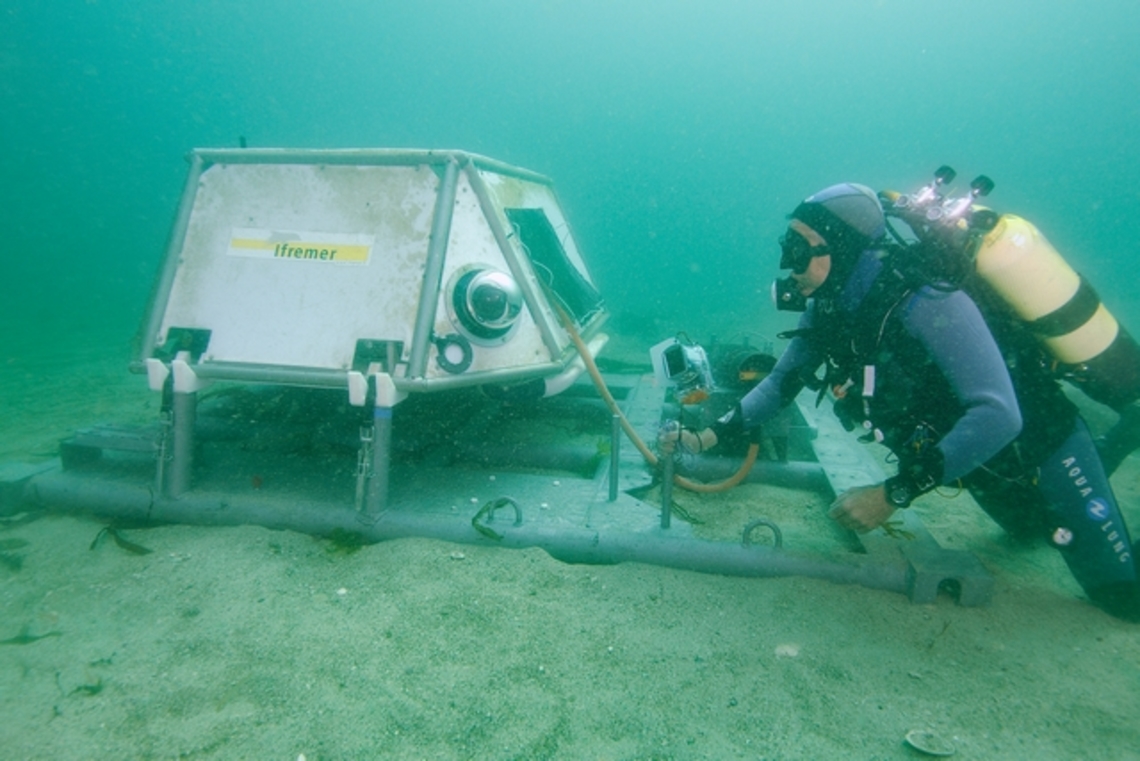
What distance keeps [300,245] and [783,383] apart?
130 inches

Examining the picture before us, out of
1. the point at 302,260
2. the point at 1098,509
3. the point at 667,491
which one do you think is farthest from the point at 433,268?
the point at 1098,509

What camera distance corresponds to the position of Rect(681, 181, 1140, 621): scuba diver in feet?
8.48

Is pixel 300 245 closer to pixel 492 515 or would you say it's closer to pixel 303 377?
pixel 303 377

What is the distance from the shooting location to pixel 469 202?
3.68m

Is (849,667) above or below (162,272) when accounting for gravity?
below

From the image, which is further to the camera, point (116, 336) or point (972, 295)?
point (116, 336)

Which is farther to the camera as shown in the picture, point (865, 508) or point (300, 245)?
point (300, 245)

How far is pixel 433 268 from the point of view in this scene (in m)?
3.37

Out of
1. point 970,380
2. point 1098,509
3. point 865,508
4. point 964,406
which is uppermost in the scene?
point 970,380

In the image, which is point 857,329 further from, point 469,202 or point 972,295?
point 469,202

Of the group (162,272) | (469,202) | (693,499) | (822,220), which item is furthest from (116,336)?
(822,220)

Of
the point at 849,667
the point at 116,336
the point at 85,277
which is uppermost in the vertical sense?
the point at 849,667

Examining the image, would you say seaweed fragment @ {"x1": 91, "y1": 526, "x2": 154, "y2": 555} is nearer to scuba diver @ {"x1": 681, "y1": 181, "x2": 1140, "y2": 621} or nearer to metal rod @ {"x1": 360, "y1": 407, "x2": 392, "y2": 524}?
metal rod @ {"x1": 360, "y1": 407, "x2": 392, "y2": 524}

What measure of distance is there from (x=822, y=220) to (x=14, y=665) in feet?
13.8
